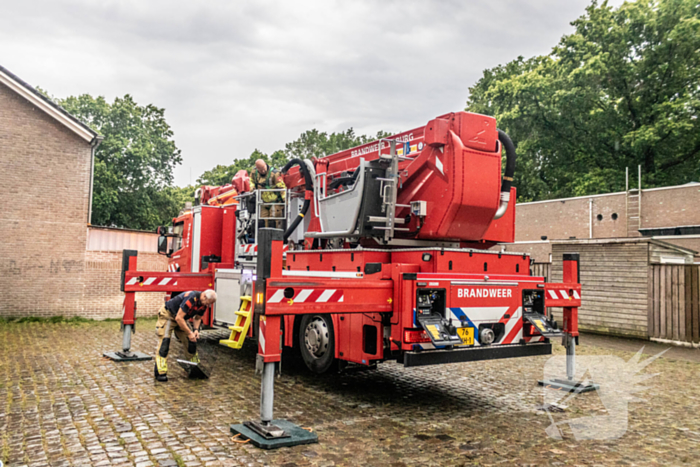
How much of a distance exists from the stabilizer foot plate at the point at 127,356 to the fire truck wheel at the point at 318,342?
10.5ft

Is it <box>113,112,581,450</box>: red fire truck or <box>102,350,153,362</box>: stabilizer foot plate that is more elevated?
<box>113,112,581,450</box>: red fire truck

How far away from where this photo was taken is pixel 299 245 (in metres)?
8.91

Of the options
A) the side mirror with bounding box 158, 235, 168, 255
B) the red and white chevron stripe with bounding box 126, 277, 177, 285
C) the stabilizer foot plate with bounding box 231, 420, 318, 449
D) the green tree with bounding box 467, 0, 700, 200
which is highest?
the green tree with bounding box 467, 0, 700, 200

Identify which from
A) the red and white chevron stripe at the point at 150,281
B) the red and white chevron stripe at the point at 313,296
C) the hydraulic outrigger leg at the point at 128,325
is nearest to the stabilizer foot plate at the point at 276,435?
the red and white chevron stripe at the point at 313,296

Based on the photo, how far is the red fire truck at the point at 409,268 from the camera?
5574 millimetres

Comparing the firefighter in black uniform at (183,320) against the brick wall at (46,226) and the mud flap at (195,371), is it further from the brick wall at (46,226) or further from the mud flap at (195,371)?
the brick wall at (46,226)

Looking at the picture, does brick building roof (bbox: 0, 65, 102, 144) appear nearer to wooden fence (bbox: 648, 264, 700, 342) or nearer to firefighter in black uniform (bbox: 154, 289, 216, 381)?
firefighter in black uniform (bbox: 154, 289, 216, 381)

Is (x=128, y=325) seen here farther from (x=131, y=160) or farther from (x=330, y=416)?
(x=131, y=160)

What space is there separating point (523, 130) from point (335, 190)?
27.5 metres

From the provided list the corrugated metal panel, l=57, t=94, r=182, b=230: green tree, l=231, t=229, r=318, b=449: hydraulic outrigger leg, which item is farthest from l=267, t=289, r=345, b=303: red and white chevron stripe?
l=57, t=94, r=182, b=230: green tree

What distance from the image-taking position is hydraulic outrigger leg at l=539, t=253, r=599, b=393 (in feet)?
24.5

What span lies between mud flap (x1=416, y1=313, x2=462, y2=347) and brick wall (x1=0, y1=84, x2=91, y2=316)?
12.8m

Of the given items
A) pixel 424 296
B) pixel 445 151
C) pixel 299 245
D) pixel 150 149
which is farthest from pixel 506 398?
pixel 150 149

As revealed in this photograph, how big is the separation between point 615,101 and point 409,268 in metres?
30.1
